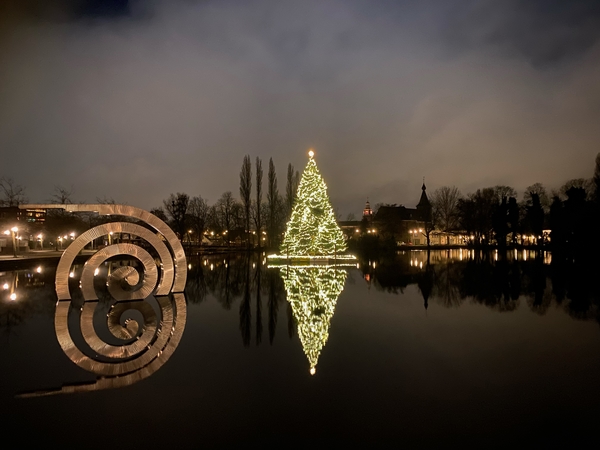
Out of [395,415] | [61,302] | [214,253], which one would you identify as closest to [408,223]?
[214,253]

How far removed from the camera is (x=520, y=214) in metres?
62.7

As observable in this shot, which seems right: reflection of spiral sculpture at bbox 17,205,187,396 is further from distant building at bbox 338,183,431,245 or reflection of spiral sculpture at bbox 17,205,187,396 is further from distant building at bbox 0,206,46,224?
distant building at bbox 338,183,431,245

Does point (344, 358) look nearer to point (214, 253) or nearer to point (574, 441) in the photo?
point (574, 441)

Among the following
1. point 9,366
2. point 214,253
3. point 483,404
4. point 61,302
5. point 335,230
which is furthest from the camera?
point 214,253

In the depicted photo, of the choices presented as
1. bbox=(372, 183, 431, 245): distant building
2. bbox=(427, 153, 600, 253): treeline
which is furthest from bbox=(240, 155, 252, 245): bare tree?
bbox=(427, 153, 600, 253): treeline

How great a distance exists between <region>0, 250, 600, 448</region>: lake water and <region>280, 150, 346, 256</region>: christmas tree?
15.1 meters

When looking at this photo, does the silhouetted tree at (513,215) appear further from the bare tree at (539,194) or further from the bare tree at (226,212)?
the bare tree at (226,212)

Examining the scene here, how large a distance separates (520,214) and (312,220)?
1943 inches

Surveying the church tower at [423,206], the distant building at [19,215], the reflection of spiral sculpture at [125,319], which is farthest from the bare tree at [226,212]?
the reflection of spiral sculpture at [125,319]

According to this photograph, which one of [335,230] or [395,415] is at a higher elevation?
[335,230]

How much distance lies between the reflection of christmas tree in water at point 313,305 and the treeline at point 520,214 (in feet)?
91.2

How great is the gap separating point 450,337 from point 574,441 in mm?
4163

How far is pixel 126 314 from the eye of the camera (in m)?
10.3

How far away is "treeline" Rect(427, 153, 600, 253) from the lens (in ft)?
131
